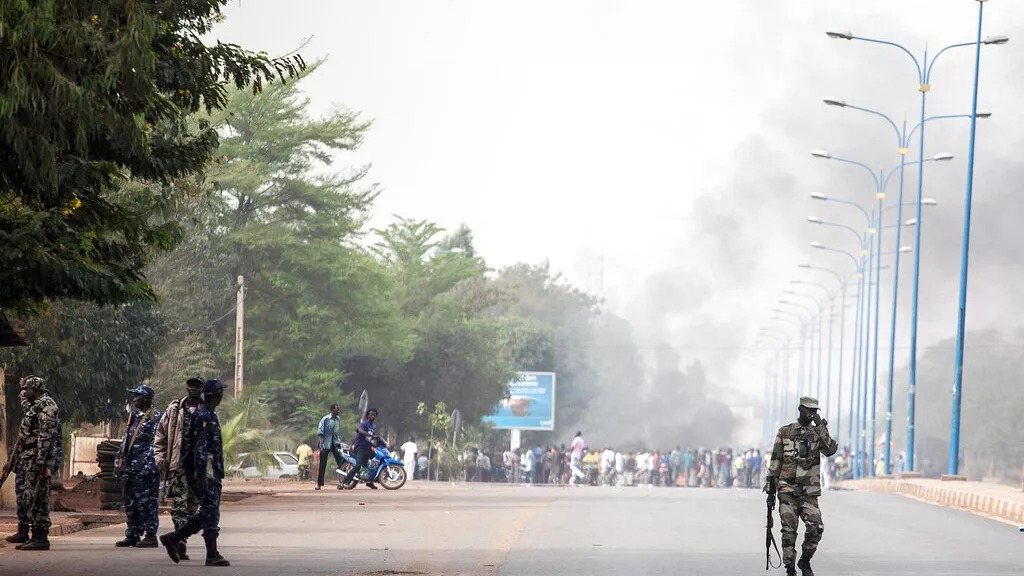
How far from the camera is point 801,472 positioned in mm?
15922

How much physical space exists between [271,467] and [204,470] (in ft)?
106

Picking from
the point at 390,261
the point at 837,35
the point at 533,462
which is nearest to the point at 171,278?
the point at 533,462

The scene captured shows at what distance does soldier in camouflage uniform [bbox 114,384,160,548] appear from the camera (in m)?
18.2

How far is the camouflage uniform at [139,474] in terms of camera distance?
18266mm

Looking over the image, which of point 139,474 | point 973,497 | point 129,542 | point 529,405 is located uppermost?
point 529,405

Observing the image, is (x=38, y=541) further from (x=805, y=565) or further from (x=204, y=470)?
(x=805, y=565)

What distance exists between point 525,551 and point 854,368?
72985 mm

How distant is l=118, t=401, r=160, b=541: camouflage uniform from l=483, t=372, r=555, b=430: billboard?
6551 cm

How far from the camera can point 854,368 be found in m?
89.4

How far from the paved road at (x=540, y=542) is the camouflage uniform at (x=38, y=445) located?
661 mm

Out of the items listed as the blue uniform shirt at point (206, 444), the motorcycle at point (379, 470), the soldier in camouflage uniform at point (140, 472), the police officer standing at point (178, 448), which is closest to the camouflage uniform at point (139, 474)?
the soldier in camouflage uniform at point (140, 472)

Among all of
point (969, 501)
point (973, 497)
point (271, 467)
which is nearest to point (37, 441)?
point (973, 497)

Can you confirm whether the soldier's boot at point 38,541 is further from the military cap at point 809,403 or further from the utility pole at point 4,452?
the military cap at point 809,403

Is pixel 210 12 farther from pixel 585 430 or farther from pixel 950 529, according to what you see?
pixel 585 430
